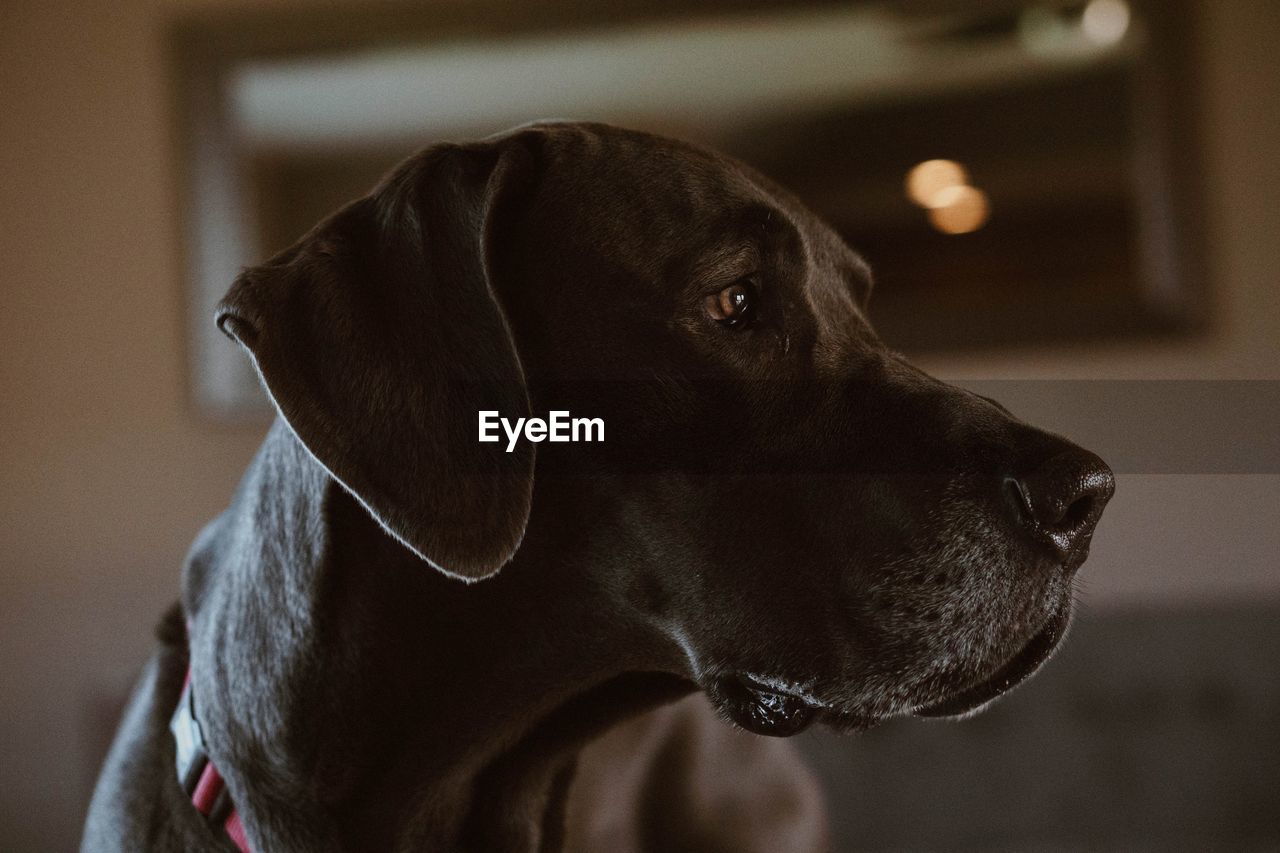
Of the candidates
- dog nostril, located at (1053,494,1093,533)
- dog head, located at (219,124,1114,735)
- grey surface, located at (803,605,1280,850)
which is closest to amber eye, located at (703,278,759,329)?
dog head, located at (219,124,1114,735)

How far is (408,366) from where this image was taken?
0.79 m

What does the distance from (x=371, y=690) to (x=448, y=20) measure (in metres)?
2.00

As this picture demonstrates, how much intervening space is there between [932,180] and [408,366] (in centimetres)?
188

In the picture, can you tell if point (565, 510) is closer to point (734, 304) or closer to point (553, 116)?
point (734, 304)

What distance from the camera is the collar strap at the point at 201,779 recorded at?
2.90 ft

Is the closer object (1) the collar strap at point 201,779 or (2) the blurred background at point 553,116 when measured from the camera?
(1) the collar strap at point 201,779

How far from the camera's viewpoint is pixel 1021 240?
7.86 ft

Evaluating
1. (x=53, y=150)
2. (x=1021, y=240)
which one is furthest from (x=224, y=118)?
(x=1021, y=240)

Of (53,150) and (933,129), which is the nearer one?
(933,129)

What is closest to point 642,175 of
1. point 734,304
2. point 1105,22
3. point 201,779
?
point 734,304

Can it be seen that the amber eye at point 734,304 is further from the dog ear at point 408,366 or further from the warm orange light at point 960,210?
the warm orange light at point 960,210

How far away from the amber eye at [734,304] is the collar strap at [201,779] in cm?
53

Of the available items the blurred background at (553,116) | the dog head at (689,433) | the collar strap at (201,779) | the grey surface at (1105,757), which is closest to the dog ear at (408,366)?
the dog head at (689,433)

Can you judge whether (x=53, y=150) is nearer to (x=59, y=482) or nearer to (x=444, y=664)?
(x=59, y=482)
